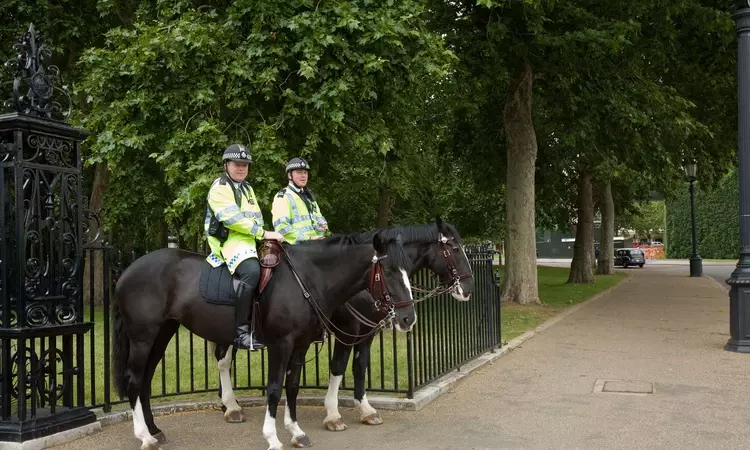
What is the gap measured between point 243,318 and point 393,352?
107 inches

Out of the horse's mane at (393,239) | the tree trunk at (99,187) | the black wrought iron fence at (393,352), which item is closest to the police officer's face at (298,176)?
the horse's mane at (393,239)

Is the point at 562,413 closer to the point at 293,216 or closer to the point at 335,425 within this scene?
the point at 335,425

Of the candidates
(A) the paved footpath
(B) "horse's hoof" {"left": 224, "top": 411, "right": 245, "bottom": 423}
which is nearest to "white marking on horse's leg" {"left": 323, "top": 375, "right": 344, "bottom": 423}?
(A) the paved footpath

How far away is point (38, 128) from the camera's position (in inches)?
241

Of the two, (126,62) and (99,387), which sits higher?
(126,62)

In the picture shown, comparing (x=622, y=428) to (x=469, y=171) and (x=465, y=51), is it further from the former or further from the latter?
(x=469, y=171)

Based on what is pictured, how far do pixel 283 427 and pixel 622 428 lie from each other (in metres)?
3.17

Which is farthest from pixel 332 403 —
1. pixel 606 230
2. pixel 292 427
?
pixel 606 230

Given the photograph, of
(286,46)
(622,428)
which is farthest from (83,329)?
(286,46)

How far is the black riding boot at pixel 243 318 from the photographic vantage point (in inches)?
231

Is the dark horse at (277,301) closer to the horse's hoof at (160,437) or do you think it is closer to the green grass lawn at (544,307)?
the horse's hoof at (160,437)

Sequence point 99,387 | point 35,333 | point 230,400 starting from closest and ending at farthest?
point 35,333 < point 230,400 < point 99,387

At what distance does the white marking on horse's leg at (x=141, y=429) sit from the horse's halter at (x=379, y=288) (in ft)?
7.32

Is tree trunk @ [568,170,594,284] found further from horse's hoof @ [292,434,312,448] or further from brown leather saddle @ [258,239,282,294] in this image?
horse's hoof @ [292,434,312,448]
